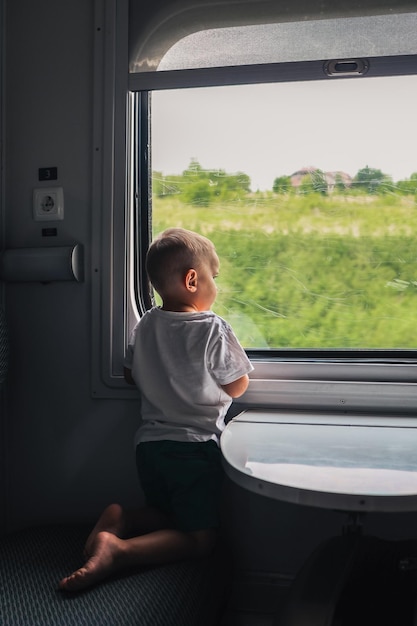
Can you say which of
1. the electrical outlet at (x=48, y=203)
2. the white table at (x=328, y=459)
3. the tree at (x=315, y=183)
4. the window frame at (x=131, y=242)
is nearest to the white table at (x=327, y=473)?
the white table at (x=328, y=459)

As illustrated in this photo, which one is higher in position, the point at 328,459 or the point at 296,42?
the point at 296,42

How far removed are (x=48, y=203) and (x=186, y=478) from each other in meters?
1.17

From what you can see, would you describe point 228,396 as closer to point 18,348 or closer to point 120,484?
point 120,484

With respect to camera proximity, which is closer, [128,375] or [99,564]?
[99,564]

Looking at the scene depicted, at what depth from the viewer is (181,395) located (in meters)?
2.21

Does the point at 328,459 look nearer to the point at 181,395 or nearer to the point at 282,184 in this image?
the point at 181,395

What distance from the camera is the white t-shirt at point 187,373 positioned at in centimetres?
221

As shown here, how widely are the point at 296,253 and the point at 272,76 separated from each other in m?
0.63

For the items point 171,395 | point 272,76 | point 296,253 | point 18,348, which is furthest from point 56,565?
point 272,76

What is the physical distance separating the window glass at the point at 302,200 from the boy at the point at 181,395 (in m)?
0.32

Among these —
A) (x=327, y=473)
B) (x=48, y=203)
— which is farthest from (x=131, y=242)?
(x=327, y=473)

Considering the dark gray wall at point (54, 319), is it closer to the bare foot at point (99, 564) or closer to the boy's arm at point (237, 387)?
the boy's arm at point (237, 387)

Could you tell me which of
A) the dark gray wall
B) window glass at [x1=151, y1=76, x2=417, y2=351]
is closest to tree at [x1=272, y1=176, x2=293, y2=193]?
window glass at [x1=151, y1=76, x2=417, y2=351]

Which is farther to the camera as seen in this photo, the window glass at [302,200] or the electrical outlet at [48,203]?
the electrical outlet at [48,203]
